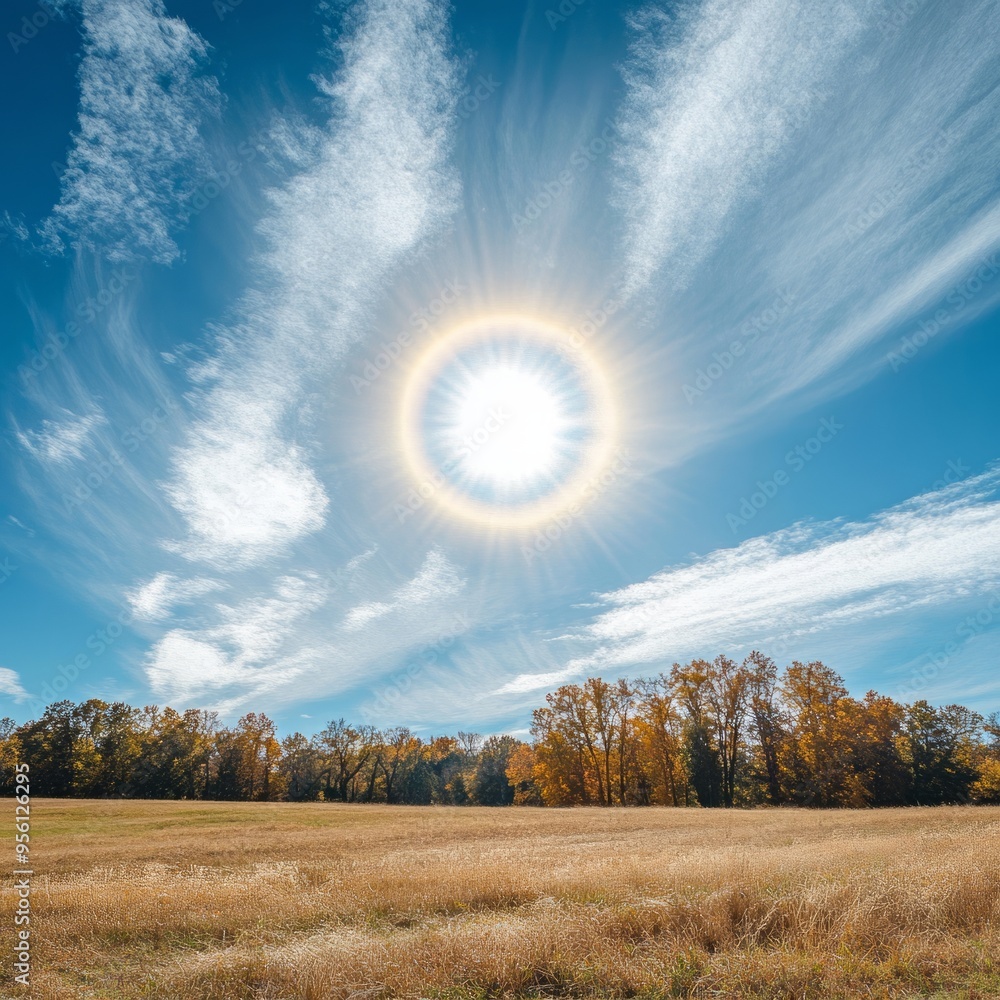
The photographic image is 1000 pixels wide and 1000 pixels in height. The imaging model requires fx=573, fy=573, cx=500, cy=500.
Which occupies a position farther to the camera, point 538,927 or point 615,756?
point 615,756

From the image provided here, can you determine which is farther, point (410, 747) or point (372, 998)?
point (410, 747)

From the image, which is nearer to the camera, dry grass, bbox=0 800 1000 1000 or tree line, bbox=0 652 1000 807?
dry grass, bbox=0 800 1000 1000

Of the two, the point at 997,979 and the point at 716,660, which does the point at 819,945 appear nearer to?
the point at 997,979

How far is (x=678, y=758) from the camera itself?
6844 centimetres

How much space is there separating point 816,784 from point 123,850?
5871 cm

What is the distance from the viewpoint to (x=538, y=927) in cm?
830

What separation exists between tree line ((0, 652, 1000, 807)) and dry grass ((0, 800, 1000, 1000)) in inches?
1896

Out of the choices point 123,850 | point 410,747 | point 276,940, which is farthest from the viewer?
point 410,747

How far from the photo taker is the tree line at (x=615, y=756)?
53.7m

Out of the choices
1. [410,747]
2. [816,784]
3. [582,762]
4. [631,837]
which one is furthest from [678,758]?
[410,747]

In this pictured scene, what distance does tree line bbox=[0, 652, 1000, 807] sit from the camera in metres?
53.7

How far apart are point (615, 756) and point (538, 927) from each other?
234 feet

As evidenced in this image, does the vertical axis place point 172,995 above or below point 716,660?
below

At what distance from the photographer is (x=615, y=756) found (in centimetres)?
7294
